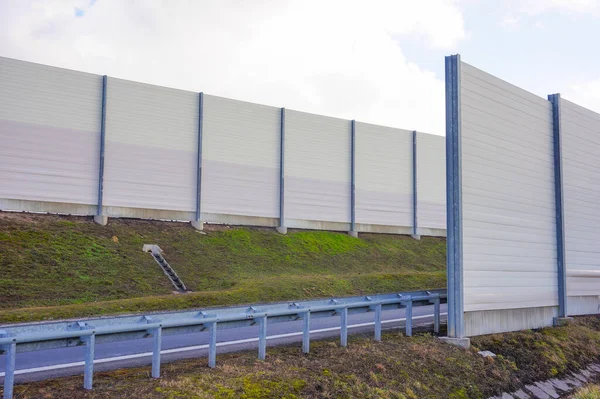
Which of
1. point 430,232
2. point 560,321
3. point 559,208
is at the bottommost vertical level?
point 560,321

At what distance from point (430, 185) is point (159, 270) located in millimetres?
21490

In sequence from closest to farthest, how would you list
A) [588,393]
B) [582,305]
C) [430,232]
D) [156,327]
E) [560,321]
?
1. [156,327]
2. [588,393]
3. [560,321]
4. [582,305]
5. [430,232]

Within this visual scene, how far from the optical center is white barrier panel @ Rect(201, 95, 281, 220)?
29406 millimetres

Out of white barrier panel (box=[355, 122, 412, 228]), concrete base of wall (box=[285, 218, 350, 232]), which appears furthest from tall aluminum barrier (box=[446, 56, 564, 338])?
white barrier panel (box=[355, 122, 412, 228])

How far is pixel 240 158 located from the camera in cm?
3044

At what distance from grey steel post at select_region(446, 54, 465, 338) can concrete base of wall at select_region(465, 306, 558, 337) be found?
0.46m

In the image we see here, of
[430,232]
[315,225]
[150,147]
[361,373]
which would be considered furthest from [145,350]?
[430,232]

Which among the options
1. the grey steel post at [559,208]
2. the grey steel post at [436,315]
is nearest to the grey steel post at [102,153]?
the grey steel post at [436,315]

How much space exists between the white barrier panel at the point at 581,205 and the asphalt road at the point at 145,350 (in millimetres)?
4935

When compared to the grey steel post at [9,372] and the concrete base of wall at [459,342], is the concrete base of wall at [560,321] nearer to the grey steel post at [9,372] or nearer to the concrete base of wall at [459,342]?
the concrete base of wall at [459,342]

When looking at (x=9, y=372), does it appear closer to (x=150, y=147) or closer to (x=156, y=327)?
(x=156, y=327)

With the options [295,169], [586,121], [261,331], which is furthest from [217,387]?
[295,169]

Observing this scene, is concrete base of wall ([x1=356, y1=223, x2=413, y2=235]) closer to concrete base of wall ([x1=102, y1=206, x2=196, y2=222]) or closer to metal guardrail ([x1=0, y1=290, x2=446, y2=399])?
concrete base of wall ([x1=102, y1=206, x2=196, y2=222])

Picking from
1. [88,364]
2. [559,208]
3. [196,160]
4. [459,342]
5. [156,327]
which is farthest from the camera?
[196,160]
